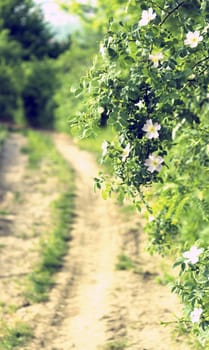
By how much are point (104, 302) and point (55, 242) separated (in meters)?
2.23

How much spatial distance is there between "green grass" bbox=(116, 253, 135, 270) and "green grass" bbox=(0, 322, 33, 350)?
6.19ft

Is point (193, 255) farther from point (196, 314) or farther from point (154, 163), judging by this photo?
point (154, 163)

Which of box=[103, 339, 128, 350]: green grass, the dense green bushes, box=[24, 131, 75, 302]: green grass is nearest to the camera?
box=[103, 339, 128, 350]: green grass

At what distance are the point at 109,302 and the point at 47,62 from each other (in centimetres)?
2911

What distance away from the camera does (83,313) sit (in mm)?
6230

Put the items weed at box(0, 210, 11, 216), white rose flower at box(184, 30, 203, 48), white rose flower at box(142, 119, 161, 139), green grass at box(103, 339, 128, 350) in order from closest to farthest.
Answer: white rose flower at box(184, 30, 203, 48), white rose flower at box(142, 119, 161, 139), green grass at box(103, 339, 128, 350), weed at box(0, 210, 11, 216)

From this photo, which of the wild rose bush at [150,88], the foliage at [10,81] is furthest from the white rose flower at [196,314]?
the foliage at [10,81]

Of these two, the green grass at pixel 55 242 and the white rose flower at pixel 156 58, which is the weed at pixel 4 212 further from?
the white rose flower at pixel 156 58

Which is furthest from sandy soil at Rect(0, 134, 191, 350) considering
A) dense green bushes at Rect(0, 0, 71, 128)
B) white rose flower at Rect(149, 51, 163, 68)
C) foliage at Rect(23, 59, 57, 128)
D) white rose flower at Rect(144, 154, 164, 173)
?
dense green bushes at Rect(0, 0, 71, 128)

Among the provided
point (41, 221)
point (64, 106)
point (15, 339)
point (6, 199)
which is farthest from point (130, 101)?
point (64, 106)

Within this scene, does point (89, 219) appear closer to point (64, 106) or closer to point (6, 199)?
point (6, 199)

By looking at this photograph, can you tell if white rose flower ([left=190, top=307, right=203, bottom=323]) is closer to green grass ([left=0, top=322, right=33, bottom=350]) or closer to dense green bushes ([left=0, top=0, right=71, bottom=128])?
green grass ([left=0, top=322, right=33, bottom=350])

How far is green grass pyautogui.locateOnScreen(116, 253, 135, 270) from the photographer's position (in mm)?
7566

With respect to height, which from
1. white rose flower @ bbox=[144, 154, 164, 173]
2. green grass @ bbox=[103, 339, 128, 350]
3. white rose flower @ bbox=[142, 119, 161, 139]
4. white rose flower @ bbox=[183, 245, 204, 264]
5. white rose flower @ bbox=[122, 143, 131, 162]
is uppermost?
white rose flower @ bbox=[142, 119, 161, 139]
